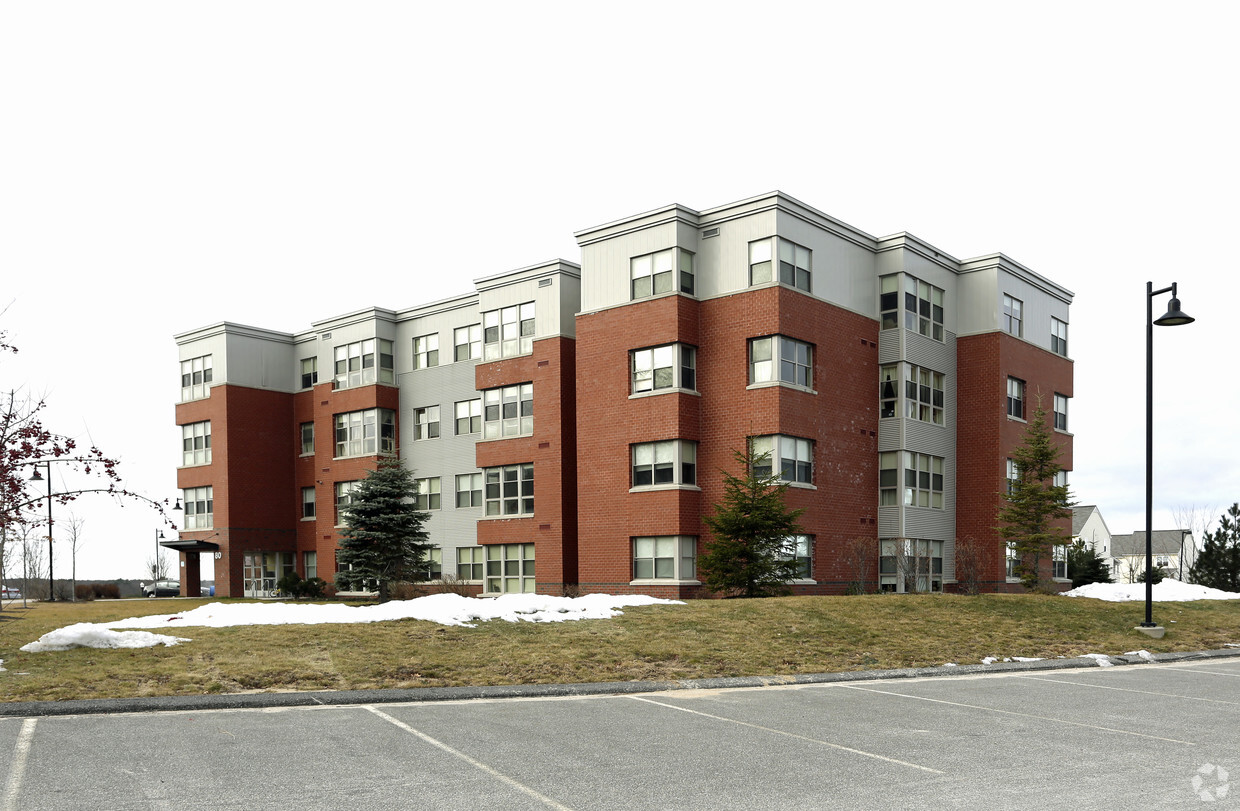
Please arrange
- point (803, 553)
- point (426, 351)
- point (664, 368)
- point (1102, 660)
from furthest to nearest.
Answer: point (426, 351) < point (664, 368) < point (803, 553) < point (1102, 660)

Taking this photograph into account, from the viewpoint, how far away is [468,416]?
4644cm

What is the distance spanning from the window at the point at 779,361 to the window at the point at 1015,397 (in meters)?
10.4

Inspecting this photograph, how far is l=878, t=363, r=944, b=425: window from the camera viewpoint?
124 ft

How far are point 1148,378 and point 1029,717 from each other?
13670mm

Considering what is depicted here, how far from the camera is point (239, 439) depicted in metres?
51.7

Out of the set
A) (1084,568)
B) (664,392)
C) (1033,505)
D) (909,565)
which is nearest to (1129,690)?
(664,392)

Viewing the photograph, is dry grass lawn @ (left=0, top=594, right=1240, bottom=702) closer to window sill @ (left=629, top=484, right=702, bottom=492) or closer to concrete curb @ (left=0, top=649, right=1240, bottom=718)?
concrete curb @ (left=0, top=649, right=1240, bottom=718)

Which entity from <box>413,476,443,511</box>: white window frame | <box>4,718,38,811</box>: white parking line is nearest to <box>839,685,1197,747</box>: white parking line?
<box>4,718,38,811</box>: white parking line

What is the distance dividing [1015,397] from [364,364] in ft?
94.2

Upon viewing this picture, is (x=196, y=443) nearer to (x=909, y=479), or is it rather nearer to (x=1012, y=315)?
(x=909, y=479)

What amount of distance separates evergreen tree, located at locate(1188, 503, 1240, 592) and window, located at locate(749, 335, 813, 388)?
24255 millimetres

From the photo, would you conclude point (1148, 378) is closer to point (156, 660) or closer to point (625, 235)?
point (625, 235)

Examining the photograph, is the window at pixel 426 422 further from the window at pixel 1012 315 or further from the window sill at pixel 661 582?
the window at pixel 1012 315

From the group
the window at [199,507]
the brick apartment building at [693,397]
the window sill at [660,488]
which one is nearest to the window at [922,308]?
the brick apartment building at [693,397]
